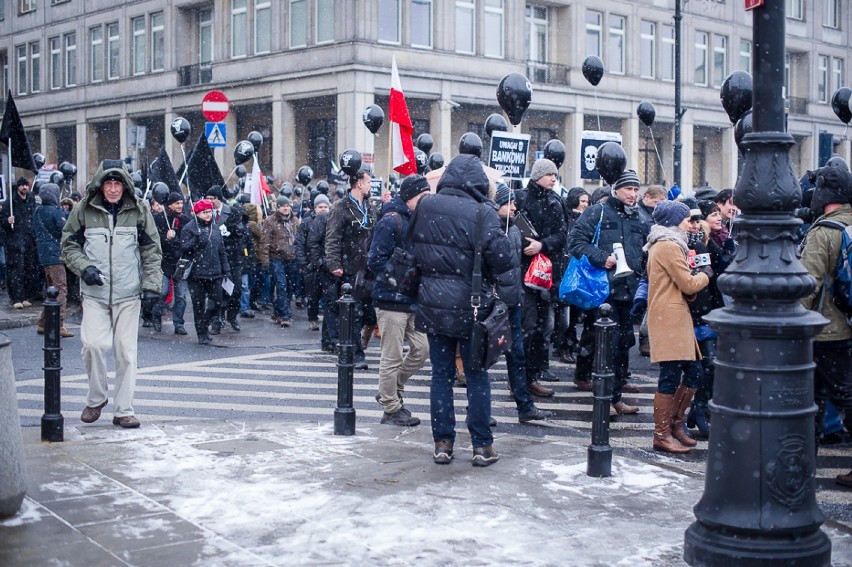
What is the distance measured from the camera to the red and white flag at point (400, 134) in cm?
1100

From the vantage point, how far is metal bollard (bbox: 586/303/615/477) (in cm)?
695

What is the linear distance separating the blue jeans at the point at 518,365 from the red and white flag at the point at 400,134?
7.72 feet

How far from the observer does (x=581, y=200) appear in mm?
13109

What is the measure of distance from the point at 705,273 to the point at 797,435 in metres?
3.29

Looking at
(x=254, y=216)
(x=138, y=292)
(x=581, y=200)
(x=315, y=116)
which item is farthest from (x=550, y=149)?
(x=315, y=116)

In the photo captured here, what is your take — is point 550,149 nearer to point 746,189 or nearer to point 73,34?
point 746,189

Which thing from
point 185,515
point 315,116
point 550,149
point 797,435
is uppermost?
point 315,116

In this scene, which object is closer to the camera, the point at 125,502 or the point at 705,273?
the point at 125,502

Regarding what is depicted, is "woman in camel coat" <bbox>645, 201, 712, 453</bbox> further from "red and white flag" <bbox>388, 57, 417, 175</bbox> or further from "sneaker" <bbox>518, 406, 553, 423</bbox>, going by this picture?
"red and white flag" <bbox>388, 57, 417, 175</bbox>

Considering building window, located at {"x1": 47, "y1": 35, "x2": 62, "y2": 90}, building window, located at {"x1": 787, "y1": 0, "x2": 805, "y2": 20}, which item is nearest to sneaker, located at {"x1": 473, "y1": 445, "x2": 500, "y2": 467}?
building window, located at {"x1": 47, "y1": 35, "x2": 62, "y2": 90}

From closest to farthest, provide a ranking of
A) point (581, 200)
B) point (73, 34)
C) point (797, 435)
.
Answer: point (797, 435)
point (581, 200)
point (73, 34)

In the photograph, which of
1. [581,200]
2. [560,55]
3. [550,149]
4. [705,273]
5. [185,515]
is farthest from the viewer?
[560,55]

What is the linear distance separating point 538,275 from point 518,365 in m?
1.48

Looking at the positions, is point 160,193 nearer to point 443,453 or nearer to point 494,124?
point 494,124
